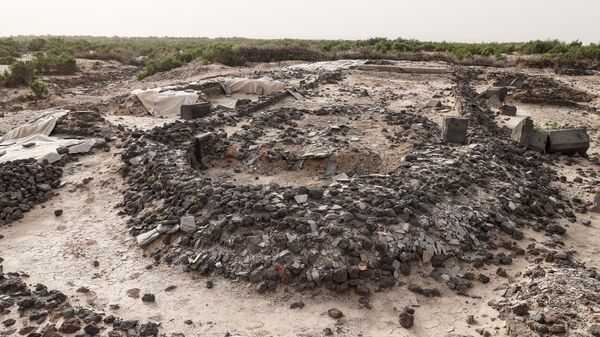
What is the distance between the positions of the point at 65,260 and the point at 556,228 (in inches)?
249

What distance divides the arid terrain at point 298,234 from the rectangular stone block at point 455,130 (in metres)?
0.13

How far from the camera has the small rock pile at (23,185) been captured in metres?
6.41

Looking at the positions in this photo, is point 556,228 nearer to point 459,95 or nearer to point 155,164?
point 155,164

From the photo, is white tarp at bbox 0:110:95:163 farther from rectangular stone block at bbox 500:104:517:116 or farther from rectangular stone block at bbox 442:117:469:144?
rectangular stone block at bbox 500:104:517:116

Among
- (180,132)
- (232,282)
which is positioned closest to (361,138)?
(180,132)

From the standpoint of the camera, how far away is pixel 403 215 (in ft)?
18.0

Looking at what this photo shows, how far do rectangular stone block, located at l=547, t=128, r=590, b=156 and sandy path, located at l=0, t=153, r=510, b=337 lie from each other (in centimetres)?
518

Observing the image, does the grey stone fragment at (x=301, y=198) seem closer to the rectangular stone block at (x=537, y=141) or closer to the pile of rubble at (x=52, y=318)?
the pile of rubble at (x=52, y=318)

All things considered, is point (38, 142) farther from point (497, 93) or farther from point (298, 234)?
point (497, 93)

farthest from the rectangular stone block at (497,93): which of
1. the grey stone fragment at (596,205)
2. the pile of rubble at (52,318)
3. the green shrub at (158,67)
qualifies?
the green shrub at (158,67)

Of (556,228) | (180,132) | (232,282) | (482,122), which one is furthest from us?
(482,122)

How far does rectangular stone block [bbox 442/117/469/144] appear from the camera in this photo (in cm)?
854

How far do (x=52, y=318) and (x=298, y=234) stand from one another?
2.56 m

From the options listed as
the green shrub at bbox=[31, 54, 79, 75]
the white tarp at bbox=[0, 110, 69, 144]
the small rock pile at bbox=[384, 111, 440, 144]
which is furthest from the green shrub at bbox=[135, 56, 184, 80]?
the small rock pile at bbox=[384, 111, 440, 144]
